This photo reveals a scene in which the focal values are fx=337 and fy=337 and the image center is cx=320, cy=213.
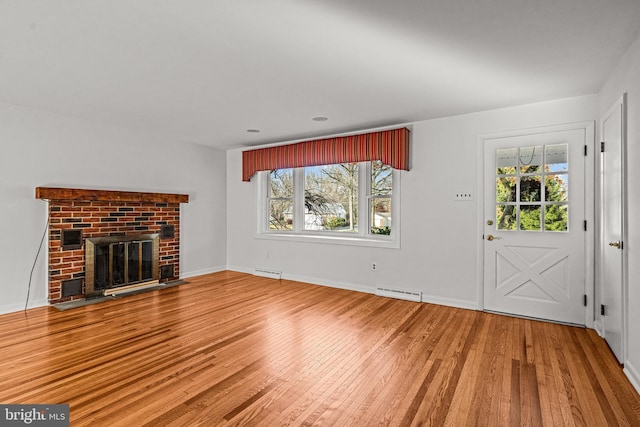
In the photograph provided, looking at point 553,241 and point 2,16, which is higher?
point 2,16

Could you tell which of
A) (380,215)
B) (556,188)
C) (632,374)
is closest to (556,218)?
(556,188)

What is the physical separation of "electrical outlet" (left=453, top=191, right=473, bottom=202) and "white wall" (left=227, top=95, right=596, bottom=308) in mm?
48

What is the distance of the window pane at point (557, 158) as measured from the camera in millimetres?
3488

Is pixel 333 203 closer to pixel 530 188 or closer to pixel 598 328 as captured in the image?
pixel 530 188

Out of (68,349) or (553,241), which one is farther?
(553,241)

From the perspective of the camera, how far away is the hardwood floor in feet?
6.40

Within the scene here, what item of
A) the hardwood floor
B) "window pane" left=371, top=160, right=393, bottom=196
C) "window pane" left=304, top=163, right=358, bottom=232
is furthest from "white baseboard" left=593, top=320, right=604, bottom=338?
"window pane" left=304, top=163, right=358, bottom=232

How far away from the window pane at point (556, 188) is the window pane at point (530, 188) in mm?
62

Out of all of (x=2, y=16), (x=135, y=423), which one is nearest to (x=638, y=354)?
(x=135, y=423)

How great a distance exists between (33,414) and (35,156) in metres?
3.26

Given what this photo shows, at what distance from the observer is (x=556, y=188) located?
3.52m

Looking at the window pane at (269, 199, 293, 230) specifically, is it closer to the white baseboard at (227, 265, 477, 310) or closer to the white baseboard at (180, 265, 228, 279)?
the white baseboard at (227, 265, 477, 310)

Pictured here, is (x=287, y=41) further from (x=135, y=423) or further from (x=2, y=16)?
(x=135, y=423)

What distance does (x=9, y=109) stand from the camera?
3.79 metres
